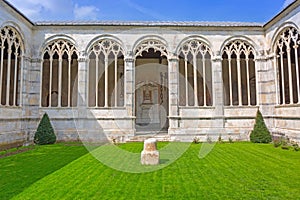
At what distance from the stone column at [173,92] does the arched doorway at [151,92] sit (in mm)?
4457

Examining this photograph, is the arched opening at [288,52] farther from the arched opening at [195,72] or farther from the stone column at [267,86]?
the arched opening at [195,72]

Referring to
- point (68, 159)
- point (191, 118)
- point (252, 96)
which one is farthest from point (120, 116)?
point (252, 96)

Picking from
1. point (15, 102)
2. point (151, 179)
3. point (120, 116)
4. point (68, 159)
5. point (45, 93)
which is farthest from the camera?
point (45, 93)

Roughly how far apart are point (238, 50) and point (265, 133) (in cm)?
437

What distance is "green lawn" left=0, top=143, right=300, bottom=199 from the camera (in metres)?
4.79

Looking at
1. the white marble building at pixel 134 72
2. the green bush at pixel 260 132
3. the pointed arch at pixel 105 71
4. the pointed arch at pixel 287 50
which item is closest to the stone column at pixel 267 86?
the white marble building at pixel 134 72

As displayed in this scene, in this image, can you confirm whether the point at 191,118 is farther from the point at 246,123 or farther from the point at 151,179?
the point at 151,179

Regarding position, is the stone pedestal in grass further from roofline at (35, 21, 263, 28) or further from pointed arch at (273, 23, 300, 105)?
roofline at (35, 21, 263, 28)

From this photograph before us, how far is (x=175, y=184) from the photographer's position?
17.7ft

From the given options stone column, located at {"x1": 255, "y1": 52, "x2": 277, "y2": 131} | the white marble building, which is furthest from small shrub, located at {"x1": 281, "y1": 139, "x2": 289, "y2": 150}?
stone column, located at {"x1": 255, "y1": 52, "x2": 277, "y2": 131}

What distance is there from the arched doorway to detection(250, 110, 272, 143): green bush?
6540 millimetres

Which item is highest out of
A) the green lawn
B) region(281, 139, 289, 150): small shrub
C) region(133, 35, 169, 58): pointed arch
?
region(133, 35, 169, 58): pointed arch

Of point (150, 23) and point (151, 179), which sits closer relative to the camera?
point (151, 179)

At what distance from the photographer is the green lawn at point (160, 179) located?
479cm
